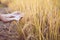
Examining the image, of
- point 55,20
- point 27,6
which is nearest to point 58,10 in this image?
point 55,20

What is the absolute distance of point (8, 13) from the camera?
1604 mm

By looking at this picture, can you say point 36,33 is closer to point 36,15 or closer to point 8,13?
point 36,15

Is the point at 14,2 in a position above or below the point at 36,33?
above

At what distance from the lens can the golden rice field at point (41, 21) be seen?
155cm

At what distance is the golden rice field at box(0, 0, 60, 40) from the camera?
155cm

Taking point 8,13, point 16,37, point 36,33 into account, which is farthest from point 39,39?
point 8,13

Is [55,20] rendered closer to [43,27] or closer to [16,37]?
[43,27]

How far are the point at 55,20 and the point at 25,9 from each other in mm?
230

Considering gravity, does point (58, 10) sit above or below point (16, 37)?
above

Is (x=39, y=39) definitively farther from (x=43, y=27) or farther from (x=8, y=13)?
(x=8, y=13)

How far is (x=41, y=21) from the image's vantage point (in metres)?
1.57

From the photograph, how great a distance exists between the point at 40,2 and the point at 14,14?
0.21m

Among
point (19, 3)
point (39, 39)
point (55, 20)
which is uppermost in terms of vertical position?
point (19, 3)

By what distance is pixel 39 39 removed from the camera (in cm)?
154
